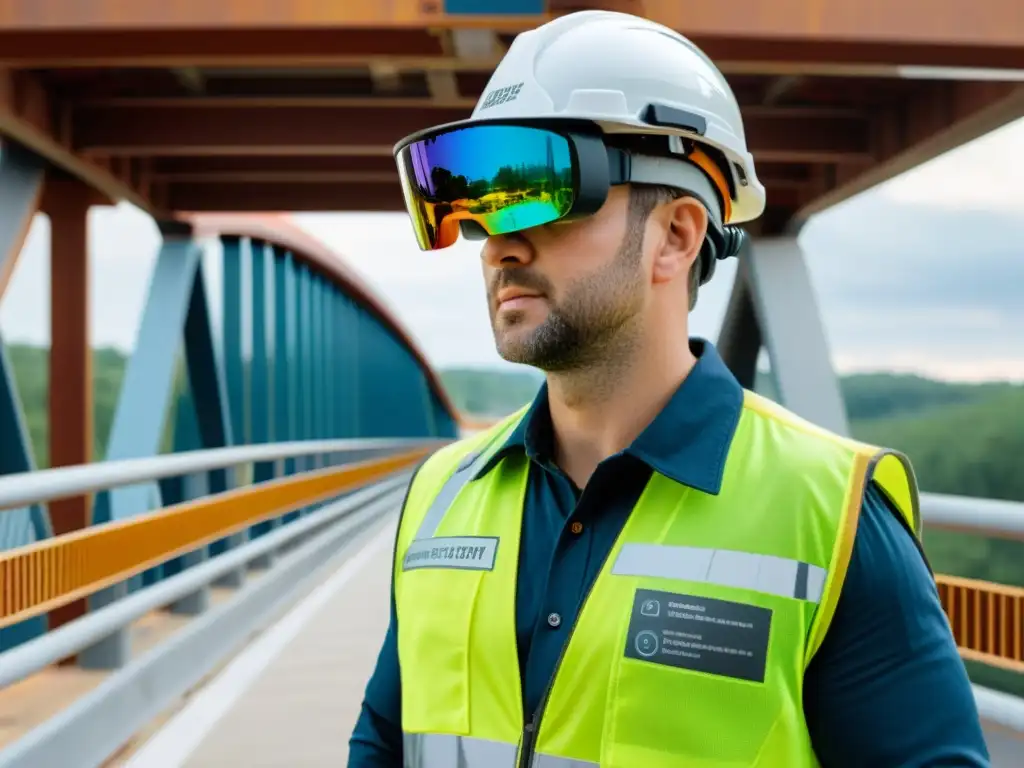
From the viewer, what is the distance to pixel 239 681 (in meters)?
5.97

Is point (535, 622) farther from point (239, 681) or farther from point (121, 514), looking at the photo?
point (121, 514)

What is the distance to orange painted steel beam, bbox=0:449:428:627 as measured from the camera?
13.3ft

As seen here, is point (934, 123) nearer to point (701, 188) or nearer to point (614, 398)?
point (701, 188)

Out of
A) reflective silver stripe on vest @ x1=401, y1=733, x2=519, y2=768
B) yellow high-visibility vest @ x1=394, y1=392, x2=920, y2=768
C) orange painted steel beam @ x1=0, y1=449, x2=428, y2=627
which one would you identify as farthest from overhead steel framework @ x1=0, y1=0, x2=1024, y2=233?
reflective silver stripe on vest @ x1=401, y1=733, x2=519, y2=768

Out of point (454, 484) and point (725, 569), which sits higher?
point (454, 484)

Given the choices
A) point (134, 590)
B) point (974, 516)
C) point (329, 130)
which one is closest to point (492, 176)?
point (974, 516)

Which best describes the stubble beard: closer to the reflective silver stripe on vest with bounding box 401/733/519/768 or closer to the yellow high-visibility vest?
the yellow high-visibility vest

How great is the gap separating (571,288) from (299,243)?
17.2 m

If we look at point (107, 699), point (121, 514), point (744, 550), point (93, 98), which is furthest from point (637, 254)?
point (93, 98)

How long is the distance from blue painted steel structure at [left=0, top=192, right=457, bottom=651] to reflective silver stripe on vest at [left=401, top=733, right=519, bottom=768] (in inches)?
126

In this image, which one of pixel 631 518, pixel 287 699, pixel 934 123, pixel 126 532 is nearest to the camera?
pixel 631 518

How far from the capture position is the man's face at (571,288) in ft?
5.76

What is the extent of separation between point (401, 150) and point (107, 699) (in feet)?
11.6

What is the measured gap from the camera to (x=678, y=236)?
1.87 m
